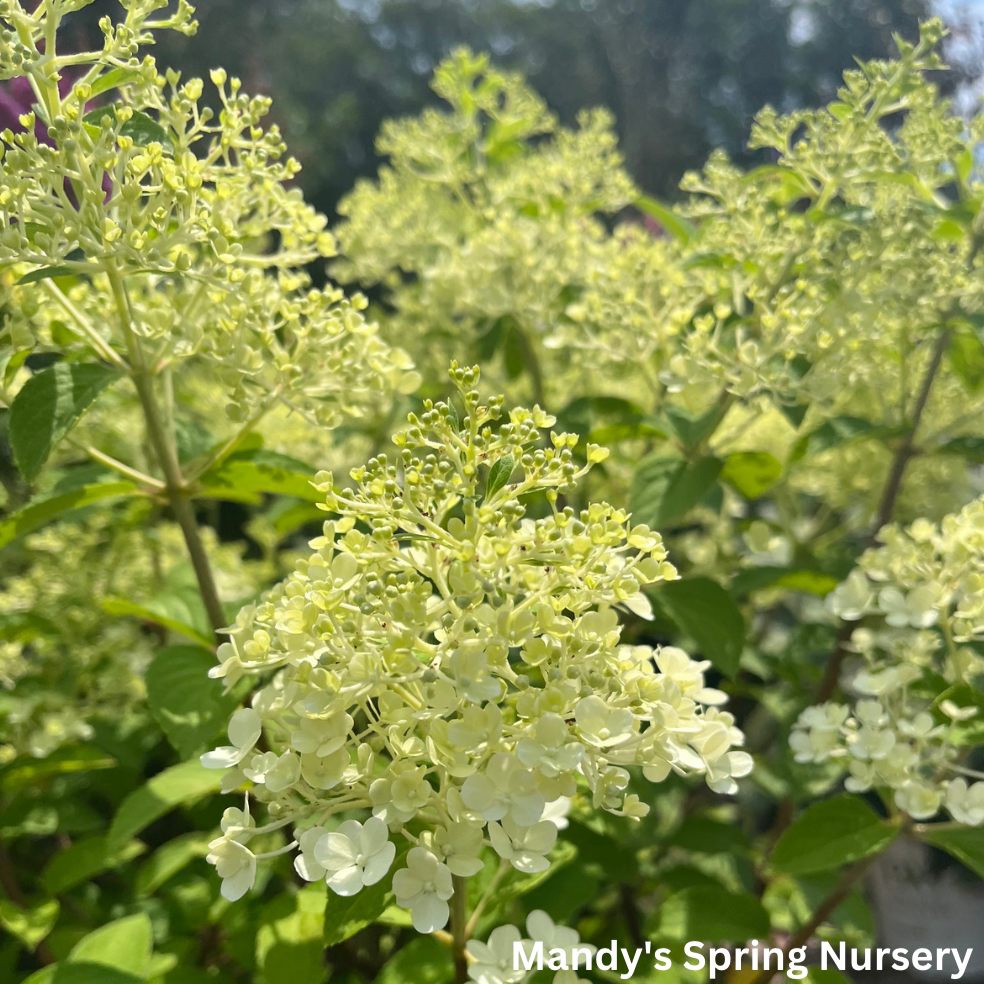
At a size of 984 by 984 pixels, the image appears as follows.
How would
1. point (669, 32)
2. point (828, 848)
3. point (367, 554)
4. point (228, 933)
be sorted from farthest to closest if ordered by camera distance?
point (669, 32)
point (228, 933)
point (828, 848)
point (367, 554)

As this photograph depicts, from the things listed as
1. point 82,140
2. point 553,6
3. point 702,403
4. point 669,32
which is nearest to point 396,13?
point 553,6

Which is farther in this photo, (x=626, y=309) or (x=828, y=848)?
(x=626, y=309)

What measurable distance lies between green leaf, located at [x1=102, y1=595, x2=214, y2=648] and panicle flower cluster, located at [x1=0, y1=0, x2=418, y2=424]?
287 millimetres

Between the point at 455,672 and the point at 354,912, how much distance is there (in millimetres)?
261

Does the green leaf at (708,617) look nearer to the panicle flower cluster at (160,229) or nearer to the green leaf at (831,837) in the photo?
the green leaf at (831,837)

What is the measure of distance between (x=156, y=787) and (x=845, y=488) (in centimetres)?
134

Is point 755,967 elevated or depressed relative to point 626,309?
depressed

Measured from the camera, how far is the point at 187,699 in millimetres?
879

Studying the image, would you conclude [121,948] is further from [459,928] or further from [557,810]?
[557,810]

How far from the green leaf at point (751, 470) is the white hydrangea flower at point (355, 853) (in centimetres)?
73

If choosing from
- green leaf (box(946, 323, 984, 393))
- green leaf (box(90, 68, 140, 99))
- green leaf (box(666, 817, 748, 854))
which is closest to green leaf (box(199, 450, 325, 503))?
green leaf (box(90, 68, 140, 99))

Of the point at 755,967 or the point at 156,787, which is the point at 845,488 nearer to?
the point at 755,967

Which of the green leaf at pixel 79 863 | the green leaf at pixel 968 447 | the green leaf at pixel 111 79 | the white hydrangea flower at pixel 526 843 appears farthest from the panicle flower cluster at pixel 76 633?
the green leaf at pixel 968 447

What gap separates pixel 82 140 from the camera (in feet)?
2.33
